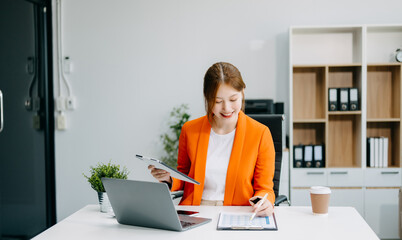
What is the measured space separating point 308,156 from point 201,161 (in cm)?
185

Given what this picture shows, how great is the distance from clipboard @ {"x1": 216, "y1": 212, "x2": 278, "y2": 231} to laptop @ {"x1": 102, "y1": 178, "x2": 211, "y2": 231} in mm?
76

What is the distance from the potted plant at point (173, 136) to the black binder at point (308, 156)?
3.59 feet

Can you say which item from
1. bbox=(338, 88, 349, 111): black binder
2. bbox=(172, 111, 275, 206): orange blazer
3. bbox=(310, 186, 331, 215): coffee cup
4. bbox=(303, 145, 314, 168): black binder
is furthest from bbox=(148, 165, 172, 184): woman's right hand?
bbox=(338, 88, 349, 111): black binder

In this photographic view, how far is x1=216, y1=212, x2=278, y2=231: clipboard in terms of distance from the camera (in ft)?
4.87

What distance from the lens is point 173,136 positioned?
13.0 feet

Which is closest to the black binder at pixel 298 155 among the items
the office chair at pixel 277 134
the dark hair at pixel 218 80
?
the office chair at pixel 277 134

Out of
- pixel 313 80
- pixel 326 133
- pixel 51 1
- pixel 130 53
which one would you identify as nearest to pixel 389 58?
pixel 313 80

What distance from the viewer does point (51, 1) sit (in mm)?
3998

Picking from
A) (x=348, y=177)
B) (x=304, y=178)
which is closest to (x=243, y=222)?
(x=304, y=178)

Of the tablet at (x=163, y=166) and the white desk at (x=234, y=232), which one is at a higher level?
the tablet at (x=163, y=166)

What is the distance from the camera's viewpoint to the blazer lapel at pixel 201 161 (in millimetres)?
1954

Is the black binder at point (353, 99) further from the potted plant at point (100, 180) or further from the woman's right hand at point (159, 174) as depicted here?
the potted plant at point (100, 180)

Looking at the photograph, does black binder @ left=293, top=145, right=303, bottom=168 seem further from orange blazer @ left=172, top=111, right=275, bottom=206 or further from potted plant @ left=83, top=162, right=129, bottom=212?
potted plant @ left=83, top=162, right=129, bottom=212

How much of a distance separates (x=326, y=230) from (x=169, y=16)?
292 cm
